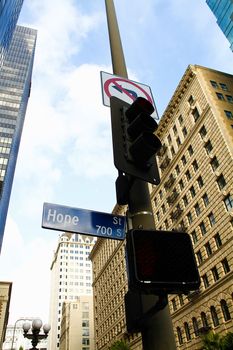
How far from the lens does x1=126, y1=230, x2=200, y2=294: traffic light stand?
2.62m

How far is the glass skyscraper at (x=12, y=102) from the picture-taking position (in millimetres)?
95812

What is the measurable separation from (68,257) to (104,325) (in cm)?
8271

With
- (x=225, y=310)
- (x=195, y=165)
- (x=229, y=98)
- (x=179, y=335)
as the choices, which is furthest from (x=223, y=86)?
(x=179, y=335)

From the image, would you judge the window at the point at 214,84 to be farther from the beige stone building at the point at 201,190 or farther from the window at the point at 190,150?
the window at the point at 190,150

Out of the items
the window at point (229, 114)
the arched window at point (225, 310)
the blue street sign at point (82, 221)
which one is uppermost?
the window at point (229, 114)

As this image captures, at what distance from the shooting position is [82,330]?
114m

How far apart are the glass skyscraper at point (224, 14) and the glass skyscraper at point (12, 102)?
59.9 meters

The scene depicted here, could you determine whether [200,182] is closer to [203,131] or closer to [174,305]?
[203,131]

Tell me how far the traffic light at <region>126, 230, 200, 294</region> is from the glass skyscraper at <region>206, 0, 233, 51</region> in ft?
205

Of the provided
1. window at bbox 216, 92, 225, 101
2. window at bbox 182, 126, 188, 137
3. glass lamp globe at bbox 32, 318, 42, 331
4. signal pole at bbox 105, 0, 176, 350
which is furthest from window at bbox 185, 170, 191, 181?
signal pole at bbox 105, 0, 176, 350

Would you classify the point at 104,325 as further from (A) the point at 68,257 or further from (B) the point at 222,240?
(A) the point at 68,257

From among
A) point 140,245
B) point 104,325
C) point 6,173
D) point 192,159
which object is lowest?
point 140,245

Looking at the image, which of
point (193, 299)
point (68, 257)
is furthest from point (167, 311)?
point (68, 257)

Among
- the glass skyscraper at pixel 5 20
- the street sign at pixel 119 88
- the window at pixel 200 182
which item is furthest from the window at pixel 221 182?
the glass skyscraper at pixel 5 20
